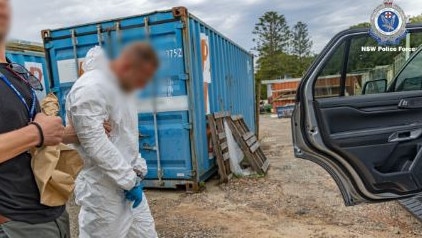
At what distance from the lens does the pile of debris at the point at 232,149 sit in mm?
6234

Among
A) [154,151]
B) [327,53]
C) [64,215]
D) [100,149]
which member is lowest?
[154,151]

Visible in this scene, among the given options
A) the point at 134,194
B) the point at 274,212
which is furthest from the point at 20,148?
the point at 274,212

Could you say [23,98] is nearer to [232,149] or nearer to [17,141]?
[17,141]

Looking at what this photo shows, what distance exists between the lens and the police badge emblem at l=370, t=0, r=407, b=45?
3048mm

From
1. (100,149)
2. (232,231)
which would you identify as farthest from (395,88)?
(100,149)

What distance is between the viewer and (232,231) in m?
4.18

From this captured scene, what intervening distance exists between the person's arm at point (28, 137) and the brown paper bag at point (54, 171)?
130 mm

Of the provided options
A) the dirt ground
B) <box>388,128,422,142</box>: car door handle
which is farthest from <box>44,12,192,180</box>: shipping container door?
<box>388,128,422,142</box>: car door handle

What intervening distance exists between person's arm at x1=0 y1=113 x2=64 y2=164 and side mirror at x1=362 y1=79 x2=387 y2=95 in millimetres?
2500

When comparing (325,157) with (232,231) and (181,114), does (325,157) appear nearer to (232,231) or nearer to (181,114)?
(232,231)

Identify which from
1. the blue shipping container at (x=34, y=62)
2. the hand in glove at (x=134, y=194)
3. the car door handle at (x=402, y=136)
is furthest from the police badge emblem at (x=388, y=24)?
the blue shipping container at (x=34, y=62)

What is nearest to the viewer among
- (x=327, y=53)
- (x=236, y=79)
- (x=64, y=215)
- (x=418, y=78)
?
(x=64, y=215)

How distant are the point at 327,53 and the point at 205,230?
88.1 inches

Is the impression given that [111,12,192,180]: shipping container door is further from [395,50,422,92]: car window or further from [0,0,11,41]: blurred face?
[0,0,11,41]: blurred face
